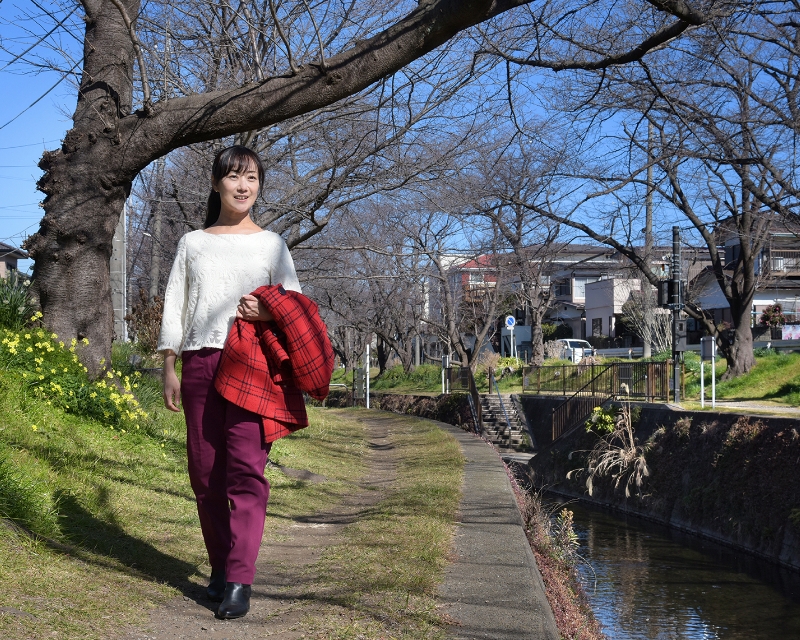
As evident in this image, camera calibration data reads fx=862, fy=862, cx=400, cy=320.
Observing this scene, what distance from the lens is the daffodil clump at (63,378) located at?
6.65 meters

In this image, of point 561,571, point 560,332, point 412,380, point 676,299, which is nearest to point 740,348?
point 676,299

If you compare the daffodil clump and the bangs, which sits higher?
the bangs

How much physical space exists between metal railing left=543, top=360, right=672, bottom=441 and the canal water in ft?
23.8

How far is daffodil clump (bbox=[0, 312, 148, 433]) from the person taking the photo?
665 centimetres

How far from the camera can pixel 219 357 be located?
12.8ft

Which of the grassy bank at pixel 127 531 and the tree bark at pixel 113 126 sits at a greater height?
the tree bark at pixel 113 126

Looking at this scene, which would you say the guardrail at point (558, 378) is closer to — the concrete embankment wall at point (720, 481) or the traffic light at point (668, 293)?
the traffic light at point (668, 293)

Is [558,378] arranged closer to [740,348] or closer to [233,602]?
[740,348]

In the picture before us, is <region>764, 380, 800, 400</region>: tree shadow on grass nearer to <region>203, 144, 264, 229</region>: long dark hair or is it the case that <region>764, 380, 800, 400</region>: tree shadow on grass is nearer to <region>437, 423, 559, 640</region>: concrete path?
<region>437, 423, 559, 640</region>: concrete path

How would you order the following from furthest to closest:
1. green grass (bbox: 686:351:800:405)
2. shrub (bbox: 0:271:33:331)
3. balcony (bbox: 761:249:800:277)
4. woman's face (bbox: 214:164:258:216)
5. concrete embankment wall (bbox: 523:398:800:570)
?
balcony (bbox: 761:249:800:277) < green grass (bbox: 686:351:800:405) < concrete embankment wall (bbox: 523:398:800:570) < shrub (bbox: 0:271:33:331) < woman's face (bbox: 214:164:258:216)

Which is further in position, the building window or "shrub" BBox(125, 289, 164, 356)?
the building window

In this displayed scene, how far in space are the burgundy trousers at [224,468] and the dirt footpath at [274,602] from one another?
208 mm

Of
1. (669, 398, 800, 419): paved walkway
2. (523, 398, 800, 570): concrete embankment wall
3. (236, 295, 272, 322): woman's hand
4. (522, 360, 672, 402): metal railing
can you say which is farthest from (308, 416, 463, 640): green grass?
(522, 360, 672, 402): metal railing

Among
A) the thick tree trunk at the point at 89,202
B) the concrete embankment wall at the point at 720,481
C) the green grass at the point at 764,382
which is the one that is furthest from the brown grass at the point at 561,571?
the green grass at the point at 764,382
